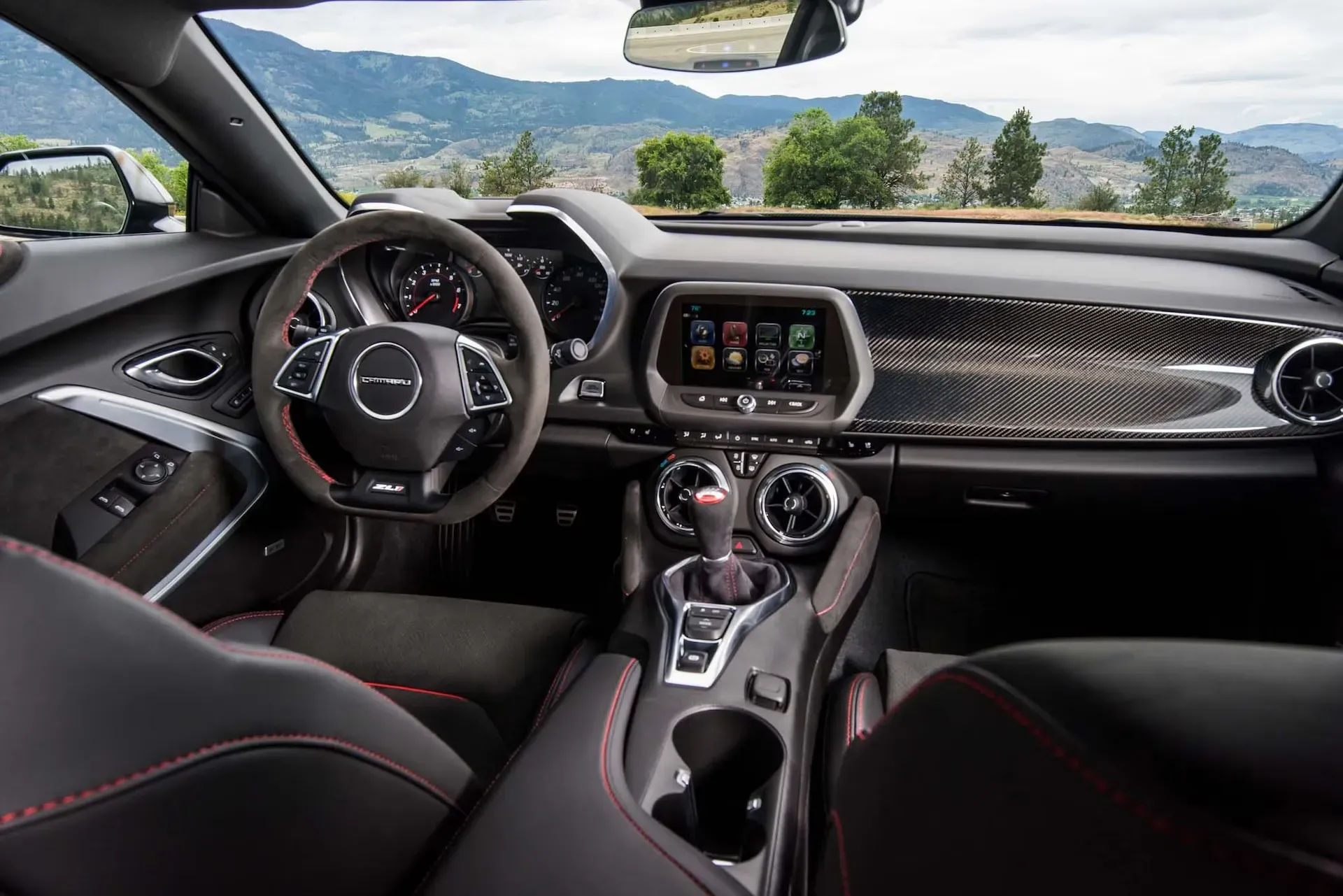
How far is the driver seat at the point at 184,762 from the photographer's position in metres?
0.70

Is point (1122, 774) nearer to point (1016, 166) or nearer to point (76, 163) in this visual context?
point (1016, 166)

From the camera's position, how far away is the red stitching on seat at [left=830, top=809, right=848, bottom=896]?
76cm

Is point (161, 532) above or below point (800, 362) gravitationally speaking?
below

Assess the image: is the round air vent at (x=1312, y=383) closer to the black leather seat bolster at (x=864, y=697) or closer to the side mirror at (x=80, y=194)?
the black leather seat bolster at (x=864, y=697)

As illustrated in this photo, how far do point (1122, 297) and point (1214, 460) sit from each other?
1.79ft

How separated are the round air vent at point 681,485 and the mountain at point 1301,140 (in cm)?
164

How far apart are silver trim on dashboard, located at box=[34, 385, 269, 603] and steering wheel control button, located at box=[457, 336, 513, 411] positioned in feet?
2.73

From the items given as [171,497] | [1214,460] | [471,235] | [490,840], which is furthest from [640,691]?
[1214,460]

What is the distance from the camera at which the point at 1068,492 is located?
7.89 feet

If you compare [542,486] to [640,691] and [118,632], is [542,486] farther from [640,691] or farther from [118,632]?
[118,632]

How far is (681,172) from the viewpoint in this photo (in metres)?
2.83

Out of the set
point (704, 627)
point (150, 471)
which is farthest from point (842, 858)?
point (150, 471)

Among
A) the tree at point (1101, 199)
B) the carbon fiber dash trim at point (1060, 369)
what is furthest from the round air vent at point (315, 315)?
the tree at point (1101, 199)

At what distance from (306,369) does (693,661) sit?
1171 mm
